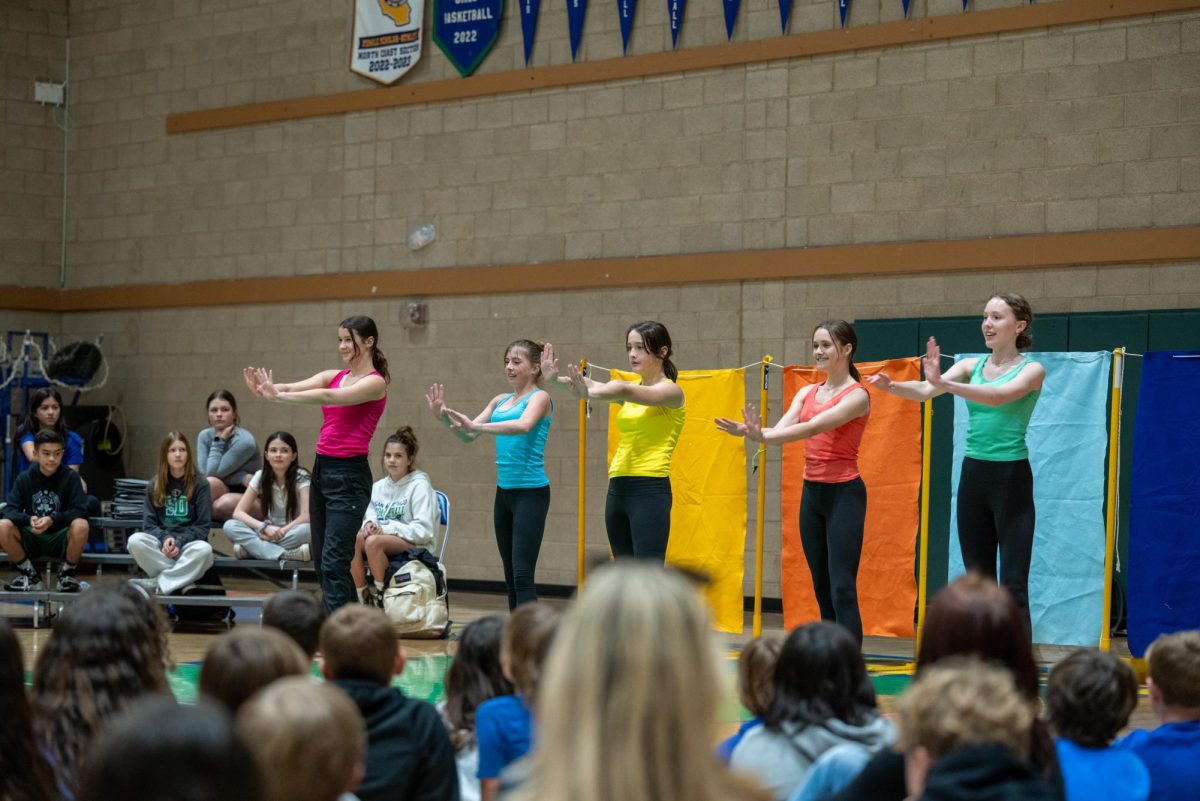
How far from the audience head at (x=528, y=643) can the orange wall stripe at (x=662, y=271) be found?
6444 millimetres

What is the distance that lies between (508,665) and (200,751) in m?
1.93

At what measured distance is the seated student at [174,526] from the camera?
27.6 feet

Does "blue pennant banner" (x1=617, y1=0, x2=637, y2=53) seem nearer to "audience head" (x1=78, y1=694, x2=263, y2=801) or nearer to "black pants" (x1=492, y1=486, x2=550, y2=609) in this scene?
"black pants" (x1=492, y1=486, x2=550, y2=609)

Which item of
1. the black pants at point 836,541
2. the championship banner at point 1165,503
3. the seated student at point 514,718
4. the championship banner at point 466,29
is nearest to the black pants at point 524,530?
the black pants at point 836,541

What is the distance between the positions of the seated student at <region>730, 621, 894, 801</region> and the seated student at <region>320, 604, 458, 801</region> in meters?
0.61

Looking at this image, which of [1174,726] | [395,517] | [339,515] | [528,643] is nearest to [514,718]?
[528,643]

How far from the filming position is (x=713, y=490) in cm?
845

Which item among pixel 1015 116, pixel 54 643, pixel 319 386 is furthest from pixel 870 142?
pixel 54 643

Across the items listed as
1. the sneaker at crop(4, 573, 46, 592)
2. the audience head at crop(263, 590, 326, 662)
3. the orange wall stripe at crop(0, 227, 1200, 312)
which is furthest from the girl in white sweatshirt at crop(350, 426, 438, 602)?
the audience head at crop(263, 590, 326, 662)

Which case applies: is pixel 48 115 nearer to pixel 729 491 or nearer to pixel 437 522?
pixel 437 522

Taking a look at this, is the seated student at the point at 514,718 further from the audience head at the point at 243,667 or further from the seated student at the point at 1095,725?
the seated student at the point at 1095,725

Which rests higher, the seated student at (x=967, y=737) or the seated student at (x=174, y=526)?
the seated student at (x=967, y=737)

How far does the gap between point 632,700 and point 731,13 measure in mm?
9157

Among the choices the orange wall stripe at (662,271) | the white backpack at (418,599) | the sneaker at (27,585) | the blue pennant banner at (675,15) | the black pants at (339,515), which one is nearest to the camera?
the black pants at (339,515)
